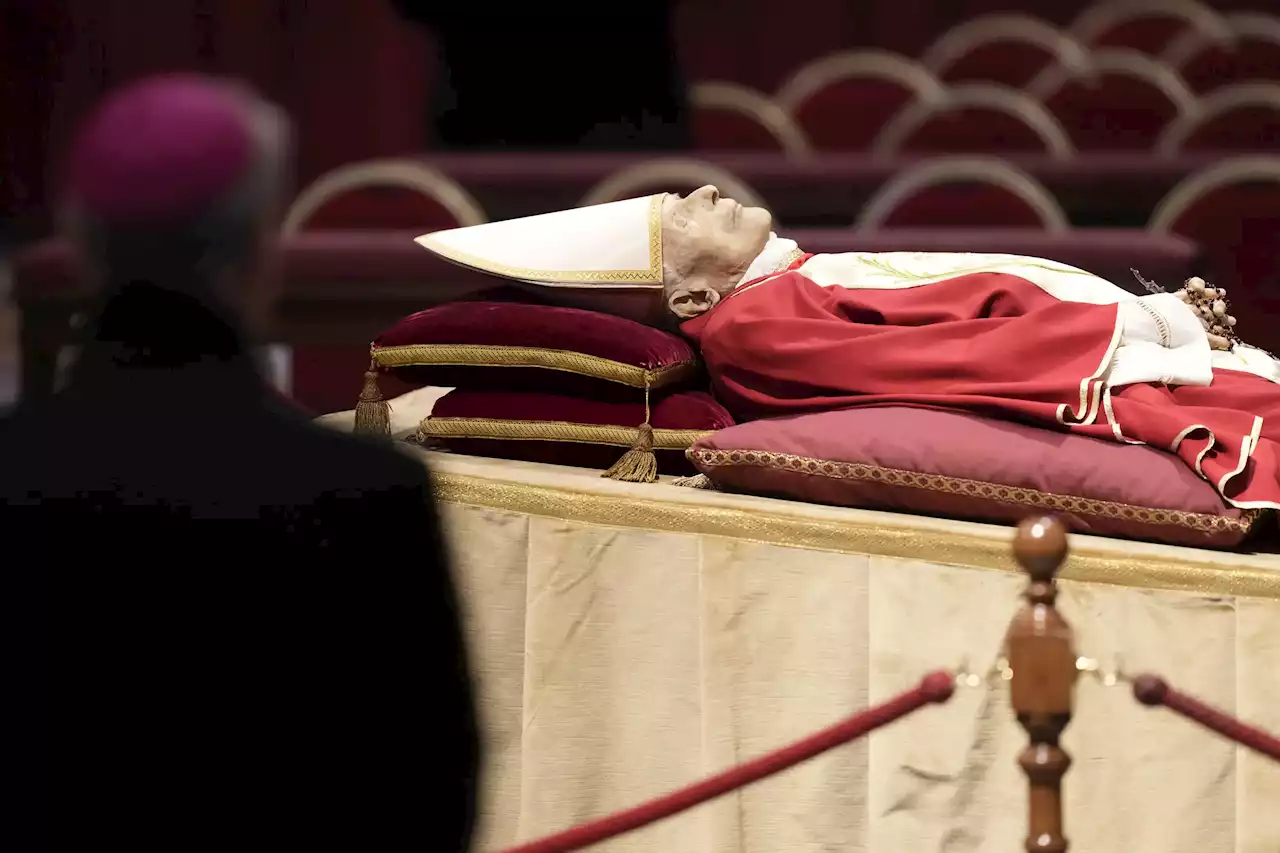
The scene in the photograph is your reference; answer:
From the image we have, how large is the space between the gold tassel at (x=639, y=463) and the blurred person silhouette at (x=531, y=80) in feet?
7.47

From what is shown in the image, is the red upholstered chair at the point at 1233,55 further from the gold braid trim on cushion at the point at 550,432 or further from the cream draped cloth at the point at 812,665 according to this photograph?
→ the cream draped cloth at the point at 812,665

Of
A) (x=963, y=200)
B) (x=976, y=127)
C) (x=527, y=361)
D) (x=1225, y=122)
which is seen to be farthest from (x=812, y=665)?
(x=1225, y=122)

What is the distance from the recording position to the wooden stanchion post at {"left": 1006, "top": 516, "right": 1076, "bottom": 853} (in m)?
1.21

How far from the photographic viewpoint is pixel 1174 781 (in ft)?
5.49

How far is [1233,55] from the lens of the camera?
15.7 feet

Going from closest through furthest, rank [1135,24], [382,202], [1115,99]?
1. [382,202]
2. [1115,99]
3. [1135,24]

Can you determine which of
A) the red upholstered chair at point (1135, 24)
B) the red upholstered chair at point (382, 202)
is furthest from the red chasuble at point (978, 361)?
the red upholstered chair at point (1135, 24)

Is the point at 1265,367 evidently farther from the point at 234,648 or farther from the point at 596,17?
the point at 596,17

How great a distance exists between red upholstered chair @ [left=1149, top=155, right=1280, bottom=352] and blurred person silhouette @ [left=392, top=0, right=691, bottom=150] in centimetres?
139

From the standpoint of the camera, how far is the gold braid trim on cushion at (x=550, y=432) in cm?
205

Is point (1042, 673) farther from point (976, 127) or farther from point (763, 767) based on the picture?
point (976, 127)

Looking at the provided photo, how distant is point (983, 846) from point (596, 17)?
2.97m

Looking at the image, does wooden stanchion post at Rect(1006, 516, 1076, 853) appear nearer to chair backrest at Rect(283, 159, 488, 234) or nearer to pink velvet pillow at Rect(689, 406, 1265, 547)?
pink velvet pillow at Rect(689, 406, 1265, 547)

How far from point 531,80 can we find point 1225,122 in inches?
72.2
